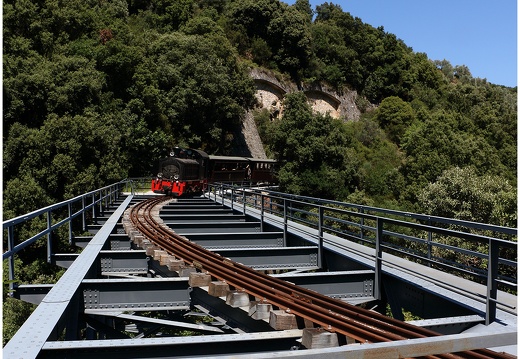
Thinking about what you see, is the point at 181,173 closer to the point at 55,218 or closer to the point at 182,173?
the point at 182,173

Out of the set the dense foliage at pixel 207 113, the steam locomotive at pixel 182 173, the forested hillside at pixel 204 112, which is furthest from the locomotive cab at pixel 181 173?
the dense foliage at pixel 207 113

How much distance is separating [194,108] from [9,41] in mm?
17559

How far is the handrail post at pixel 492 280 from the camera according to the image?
553cm

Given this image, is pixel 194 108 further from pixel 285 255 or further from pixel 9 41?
pixel 285 255

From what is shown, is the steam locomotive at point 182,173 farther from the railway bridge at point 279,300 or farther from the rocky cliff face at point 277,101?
the rocky cliff face at point 277,101

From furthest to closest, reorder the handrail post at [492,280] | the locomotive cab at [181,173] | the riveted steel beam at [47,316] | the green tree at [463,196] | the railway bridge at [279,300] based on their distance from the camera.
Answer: the green tree at [463,196] < the locomotive cab at [181,173] < the handrail post at [492,280] < the railway bridge at [279,300] < the riveted steel beam at [47,316]

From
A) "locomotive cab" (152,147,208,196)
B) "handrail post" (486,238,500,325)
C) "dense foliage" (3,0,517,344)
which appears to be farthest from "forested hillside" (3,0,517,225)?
"handrail post" (486,238,500,325)

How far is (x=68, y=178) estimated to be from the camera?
1142 inches

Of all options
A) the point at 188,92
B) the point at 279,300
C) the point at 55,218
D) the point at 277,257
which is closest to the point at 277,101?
the point at 188,92

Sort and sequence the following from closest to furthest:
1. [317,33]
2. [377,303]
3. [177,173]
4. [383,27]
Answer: [377,303]
[177,173]
[317,33]
[383,27]

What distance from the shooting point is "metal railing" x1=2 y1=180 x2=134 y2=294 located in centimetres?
759

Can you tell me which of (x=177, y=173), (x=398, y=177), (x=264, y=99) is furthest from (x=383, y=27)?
(x=177, y=173)

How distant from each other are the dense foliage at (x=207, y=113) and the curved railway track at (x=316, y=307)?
16510mm

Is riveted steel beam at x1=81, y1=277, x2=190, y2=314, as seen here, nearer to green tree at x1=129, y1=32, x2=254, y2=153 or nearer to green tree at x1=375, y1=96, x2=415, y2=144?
green tree at x1=129, y1=32, x2=254, y2=153
